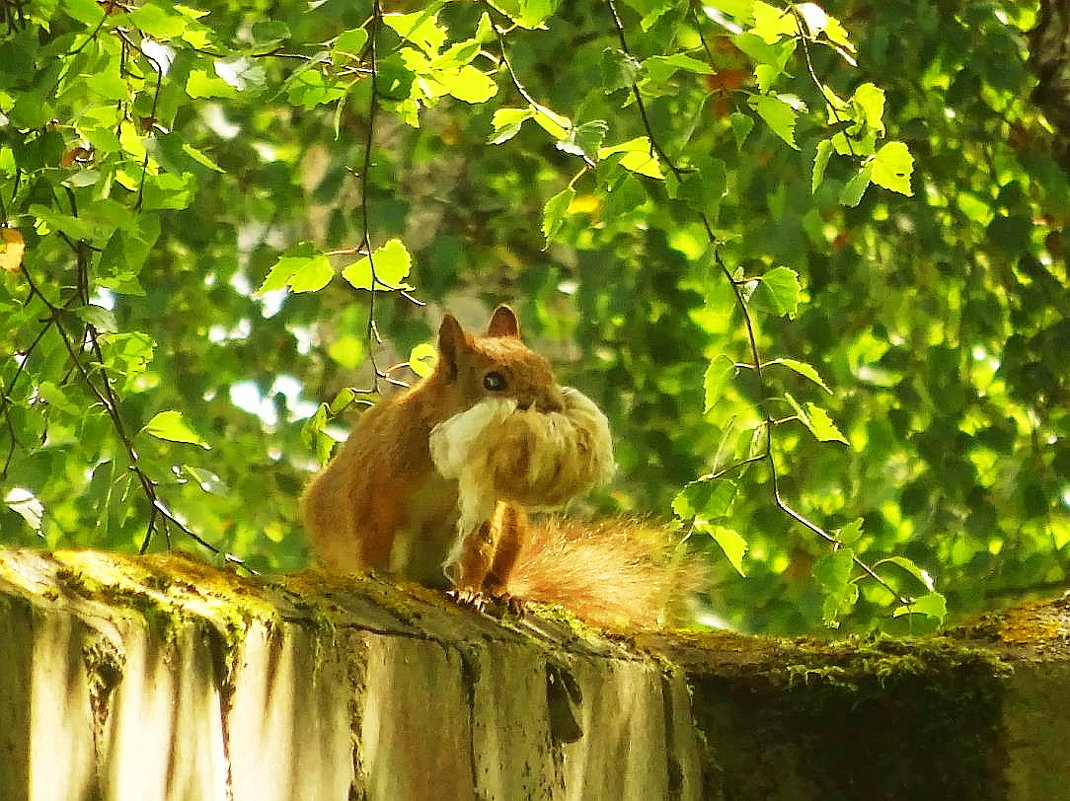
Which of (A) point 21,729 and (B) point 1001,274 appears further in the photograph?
(B) point 1001,274

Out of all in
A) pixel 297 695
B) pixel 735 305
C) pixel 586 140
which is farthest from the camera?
pixel 735 305

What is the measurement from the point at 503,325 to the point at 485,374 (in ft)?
0.79

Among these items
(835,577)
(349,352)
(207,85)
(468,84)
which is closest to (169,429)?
(207,85)

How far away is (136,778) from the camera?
74 cm

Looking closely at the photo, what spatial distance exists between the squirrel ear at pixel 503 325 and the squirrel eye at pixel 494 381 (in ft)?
0.75

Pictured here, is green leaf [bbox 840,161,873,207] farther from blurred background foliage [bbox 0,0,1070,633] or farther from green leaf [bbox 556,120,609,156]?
blurred background foliage [bbox 0,0,1070,633]

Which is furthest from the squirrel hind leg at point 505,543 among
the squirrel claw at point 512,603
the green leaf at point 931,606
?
the green leaf at point 931,606

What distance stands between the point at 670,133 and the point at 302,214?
0.97 m

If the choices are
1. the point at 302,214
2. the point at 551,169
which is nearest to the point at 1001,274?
the point at 551,169

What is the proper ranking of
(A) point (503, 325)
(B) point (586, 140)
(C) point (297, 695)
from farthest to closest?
(A) point (503, 325) < (B) point (586, 140) < (C) point (297, 695)

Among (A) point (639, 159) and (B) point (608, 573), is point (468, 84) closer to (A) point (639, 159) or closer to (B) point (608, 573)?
(A) point (639, 159)

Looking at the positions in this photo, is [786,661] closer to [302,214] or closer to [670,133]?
[670,133]

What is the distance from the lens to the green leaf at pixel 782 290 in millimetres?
1248

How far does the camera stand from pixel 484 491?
1.42 m
